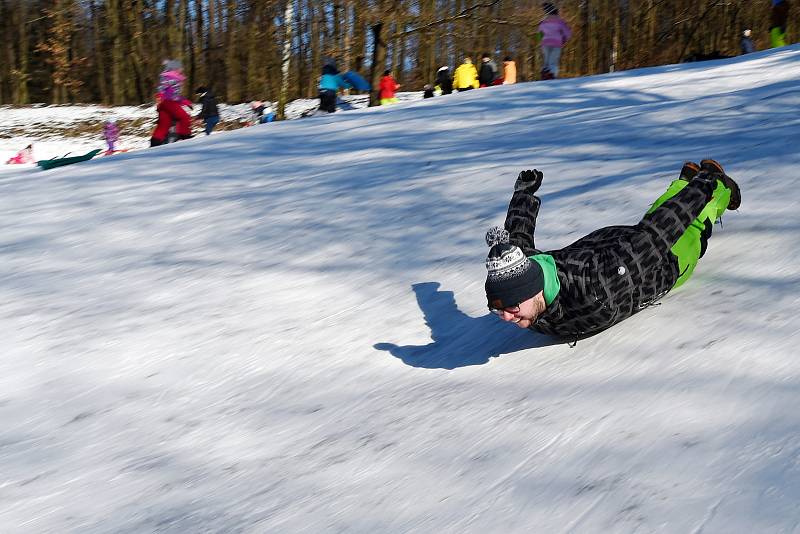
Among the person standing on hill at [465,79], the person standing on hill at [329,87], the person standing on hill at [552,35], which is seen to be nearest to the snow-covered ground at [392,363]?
the person standing on hill at [329,87]

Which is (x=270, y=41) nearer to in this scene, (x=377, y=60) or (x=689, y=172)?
(x=377, y=60)

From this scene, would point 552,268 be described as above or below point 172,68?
below

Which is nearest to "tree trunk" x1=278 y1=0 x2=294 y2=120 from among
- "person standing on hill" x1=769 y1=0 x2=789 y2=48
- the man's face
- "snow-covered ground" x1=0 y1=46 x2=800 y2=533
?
"person standing on hill" x1=769 y1=0 x2=789 y2=48

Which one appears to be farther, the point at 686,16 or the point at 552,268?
the point at 686,16

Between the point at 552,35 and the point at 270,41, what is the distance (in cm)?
1688

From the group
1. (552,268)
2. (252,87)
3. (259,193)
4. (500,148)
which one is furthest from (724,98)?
(252,87)

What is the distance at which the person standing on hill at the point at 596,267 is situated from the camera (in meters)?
2.96

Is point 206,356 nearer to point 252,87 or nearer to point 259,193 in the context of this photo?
point 259,193

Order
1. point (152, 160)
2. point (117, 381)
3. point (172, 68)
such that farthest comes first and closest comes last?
point (172, 68), point (152, 160), point (117, 381)

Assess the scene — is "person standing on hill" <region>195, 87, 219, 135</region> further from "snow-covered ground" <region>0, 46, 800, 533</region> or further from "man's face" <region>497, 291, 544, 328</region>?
"man's face" <region>497, 291, 544, 328</region>

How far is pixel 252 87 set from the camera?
31203 mm

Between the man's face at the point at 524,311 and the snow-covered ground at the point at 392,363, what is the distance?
191 millimetres

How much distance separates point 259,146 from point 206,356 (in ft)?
17.7

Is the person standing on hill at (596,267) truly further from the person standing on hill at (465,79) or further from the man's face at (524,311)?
the person standing on hill at (465,79)
